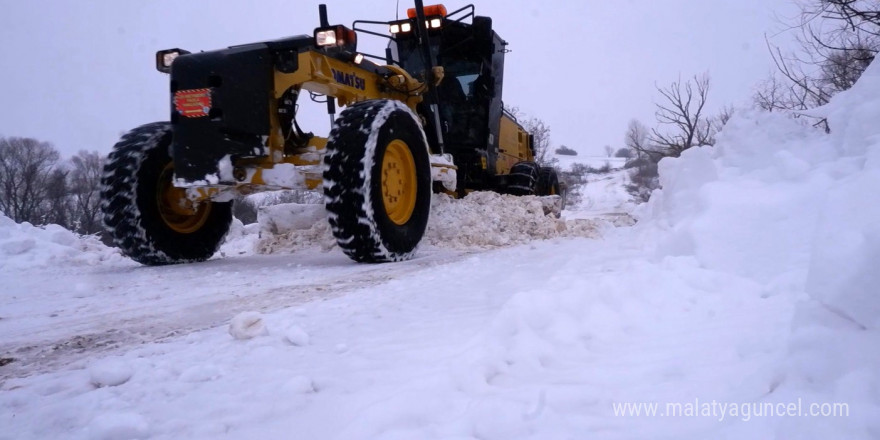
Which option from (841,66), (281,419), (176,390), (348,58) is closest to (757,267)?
(281,419)

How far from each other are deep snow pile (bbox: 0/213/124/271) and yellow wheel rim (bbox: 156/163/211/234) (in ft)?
3.85

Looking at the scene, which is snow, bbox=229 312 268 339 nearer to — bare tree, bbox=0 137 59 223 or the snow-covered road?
the snow-covered road

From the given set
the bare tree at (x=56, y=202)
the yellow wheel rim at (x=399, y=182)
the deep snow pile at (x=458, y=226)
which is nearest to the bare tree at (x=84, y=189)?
the bare tree at (x=56, y=202)

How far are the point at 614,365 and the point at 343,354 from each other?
930mm

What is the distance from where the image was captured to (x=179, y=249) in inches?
201

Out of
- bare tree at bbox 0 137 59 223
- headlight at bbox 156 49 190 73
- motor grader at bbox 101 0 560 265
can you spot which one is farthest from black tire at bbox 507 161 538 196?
bare tree at bbox 0 137 59 223

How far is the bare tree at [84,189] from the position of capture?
15.3 meters

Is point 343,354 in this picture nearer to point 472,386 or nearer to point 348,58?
point 472,386

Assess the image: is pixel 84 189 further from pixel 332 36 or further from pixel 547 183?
pixel 332 36

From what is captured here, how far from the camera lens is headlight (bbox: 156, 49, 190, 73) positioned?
486cm

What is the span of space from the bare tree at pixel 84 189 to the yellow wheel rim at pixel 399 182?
1230cm

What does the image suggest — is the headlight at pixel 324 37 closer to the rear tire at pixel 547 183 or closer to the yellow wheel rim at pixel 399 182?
the yellow wheel rim at pixel 399 182

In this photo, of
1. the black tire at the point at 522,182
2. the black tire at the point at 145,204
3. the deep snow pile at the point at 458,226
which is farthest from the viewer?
the black tire at the point at 522,182

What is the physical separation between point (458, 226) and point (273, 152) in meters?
2.24
